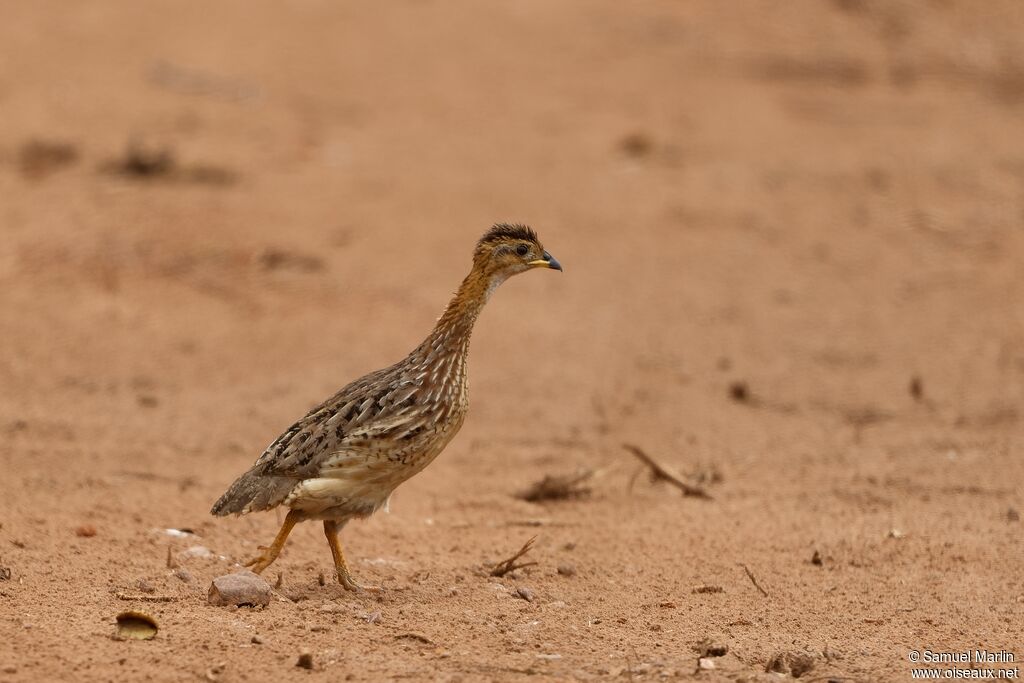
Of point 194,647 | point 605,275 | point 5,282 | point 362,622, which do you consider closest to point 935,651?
point 362,622

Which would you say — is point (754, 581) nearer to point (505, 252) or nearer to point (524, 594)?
point (524, 594)

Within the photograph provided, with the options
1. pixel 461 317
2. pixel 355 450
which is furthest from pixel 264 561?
pixel 461 317

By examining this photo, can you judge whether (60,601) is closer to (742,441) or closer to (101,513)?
(101,513)

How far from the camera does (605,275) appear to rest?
14.6 metres

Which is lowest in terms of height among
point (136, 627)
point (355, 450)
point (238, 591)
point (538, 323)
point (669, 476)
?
point (136, 627)

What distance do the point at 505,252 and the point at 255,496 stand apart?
1.91m

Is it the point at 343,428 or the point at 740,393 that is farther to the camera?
the point at 740,393

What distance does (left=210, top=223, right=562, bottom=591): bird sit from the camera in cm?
749

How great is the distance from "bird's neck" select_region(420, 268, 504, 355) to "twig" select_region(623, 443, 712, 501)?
1975mm

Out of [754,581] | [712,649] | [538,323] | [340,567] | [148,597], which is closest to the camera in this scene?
[712,649]

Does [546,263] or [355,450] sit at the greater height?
[546,263]

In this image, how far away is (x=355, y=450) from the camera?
24.6 ft

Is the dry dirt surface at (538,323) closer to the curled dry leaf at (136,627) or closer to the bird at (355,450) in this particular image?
the curled dry leaf at (136,627)

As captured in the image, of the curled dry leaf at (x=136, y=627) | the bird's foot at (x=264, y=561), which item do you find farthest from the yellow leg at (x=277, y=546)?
the curled dry leaf at (x=136, y=627)
